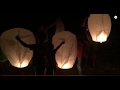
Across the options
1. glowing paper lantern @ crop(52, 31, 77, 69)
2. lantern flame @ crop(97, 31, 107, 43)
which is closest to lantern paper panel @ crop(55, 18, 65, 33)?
glowing paper lantern @ crop(52, 31, 77, 69)

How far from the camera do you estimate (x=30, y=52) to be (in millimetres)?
4145

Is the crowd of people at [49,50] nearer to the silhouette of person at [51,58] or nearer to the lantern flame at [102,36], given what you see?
the silhouette of person at [51,58]

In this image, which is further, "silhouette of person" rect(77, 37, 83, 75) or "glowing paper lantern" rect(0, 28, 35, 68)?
"silhouette of person" rect(77, 37, 83, 75)

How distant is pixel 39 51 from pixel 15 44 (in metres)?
0.44

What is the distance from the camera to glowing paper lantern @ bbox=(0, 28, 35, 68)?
13.2 feet

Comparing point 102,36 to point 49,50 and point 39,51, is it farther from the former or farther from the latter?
point 39,51

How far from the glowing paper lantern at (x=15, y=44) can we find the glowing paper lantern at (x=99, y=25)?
1.06 meters

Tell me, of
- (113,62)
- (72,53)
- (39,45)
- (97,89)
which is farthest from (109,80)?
(113,62)

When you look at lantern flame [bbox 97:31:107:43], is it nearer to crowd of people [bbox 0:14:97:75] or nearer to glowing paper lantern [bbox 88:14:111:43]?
glowing paper lantern [bbox 88:14:111:43]

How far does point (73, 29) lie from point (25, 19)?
0.96 meters

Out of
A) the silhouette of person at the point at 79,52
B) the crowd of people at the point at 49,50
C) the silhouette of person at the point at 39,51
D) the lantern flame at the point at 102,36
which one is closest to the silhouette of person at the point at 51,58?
the crowd of people at the point at 49,50

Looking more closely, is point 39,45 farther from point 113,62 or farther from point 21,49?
point 113,62

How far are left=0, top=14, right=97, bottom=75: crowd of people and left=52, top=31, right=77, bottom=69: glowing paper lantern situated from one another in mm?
71

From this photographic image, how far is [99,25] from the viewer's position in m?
4.09
